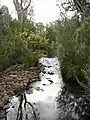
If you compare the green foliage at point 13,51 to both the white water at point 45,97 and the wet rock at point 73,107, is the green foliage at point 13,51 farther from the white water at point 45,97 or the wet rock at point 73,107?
the wet rock at point 73,107

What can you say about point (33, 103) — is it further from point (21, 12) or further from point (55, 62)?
point (21, 12)

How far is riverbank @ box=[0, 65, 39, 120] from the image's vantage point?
17.2 ft

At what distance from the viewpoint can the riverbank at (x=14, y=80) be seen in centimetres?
523

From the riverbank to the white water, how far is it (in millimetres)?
149

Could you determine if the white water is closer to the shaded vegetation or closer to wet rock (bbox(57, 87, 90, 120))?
wet rock (bbox(57, 87, 90, 120))

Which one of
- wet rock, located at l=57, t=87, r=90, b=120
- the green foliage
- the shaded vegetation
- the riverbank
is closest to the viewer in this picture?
wet rock, located at l=57, t=87, r=90, b=120

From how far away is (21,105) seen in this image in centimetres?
488

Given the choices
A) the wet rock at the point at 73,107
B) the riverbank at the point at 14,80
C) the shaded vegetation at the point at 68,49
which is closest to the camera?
A: the wet rock at the point at 73,107

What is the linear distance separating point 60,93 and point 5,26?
278 centimetres

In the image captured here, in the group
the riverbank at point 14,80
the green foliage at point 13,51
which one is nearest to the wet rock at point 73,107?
the riverbank at point 14,80

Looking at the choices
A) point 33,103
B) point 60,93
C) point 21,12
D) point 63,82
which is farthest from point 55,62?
point 21,12

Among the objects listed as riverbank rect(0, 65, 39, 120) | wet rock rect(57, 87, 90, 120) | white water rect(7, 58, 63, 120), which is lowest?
wet rock rect(57, 87, 90, 120)

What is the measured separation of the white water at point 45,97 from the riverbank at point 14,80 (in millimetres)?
149

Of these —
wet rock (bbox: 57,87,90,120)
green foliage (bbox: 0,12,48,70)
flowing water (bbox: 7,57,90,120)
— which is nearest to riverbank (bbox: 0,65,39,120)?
flowing water (bbox: 7,57,90,120)
